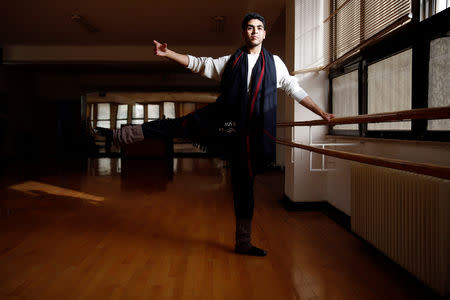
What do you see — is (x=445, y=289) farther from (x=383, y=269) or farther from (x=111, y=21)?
(x=111, y=21)

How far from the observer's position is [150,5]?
5.49m

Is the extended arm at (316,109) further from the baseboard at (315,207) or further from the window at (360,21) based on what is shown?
the baseboard at (315,207)

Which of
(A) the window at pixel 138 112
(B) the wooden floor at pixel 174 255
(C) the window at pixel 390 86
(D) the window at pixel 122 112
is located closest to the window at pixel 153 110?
(A) the window at pixel 138 112

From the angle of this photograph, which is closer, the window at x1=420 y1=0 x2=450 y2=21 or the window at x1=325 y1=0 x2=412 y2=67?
the window at x1=420 y1=0 x2=450 y2=21

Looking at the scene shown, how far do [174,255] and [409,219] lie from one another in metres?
1.45

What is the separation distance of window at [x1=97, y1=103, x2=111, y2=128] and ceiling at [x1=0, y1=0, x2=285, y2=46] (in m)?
4.39

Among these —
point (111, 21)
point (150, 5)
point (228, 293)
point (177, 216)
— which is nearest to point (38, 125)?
point (111, 21)

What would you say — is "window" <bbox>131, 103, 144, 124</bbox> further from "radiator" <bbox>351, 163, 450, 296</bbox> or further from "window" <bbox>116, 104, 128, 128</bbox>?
"radiator" <bbox>351, 163, 450, 296</bbox>

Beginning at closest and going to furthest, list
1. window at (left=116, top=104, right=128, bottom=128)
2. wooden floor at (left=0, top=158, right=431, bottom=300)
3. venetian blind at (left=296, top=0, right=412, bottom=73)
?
1. wooden floor at (left=0, top=158, right=431, bottom=300)
2. venetian blind at (left=296, top=0, right=412, bottom=73)
3. window at (left=116, top=104, right=128, bottom=128)

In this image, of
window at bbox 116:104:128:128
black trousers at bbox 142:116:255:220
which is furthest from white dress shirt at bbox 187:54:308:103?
window at bbox 116:104:128:128

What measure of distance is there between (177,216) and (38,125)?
1052 centimetres

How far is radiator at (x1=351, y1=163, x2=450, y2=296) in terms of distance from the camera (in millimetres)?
1501

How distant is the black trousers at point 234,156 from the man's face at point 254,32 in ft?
2.05

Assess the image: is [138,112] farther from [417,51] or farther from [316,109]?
[417,51]
